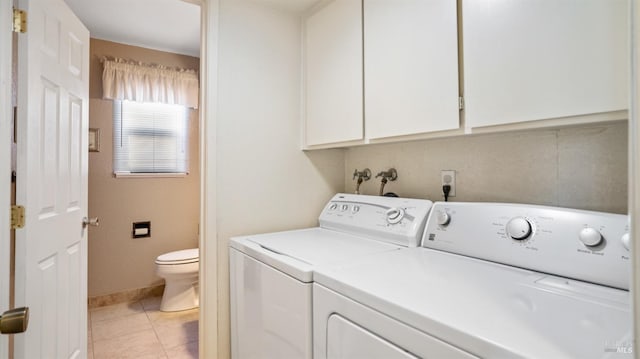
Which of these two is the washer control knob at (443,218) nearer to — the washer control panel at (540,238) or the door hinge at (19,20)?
the washer control panel at (540,238)

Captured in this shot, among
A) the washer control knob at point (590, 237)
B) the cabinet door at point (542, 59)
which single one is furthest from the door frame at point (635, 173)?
the washer control knob at point (590, 237)

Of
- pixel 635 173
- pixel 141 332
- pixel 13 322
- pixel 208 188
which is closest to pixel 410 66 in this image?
pixel 635 173

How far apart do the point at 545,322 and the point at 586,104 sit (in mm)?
580

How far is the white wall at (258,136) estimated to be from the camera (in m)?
1.71

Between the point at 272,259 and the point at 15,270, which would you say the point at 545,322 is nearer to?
the point at 272,259

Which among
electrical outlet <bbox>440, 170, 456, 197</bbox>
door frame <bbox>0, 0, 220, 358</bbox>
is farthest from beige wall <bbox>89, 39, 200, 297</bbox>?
electrical outlet <bbox>440, 170, 456, 197</bbox>

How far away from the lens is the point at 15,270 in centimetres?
125

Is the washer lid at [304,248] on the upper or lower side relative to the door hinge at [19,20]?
lower

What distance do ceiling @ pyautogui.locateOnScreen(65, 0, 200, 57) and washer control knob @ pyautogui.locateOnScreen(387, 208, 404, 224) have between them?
198 cm

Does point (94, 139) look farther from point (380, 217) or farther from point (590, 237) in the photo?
point (590, 237)

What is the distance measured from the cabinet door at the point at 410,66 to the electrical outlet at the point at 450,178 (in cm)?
36

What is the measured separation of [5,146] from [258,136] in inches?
40.4

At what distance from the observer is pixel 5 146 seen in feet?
3.62

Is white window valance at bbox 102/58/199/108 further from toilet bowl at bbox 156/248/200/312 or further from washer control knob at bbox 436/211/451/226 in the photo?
washer control knob at bbox 436/211/451/226
